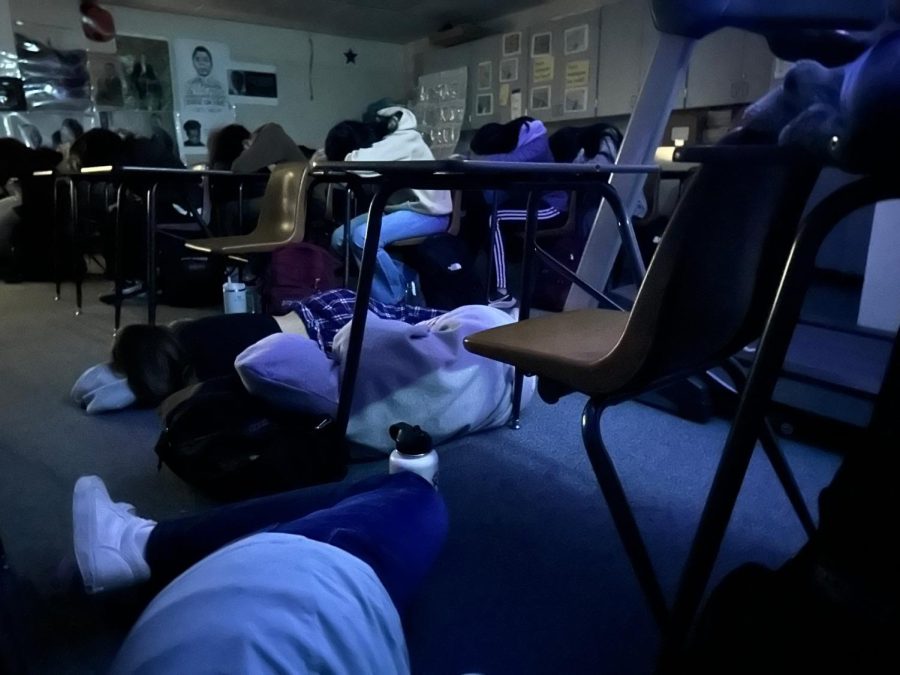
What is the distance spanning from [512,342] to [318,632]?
0.55 metres

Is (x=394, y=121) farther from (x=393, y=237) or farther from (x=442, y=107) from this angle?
(x=442, y=107)

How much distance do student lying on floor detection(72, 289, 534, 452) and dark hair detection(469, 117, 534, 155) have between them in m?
1.59

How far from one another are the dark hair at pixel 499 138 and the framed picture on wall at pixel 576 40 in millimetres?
2096

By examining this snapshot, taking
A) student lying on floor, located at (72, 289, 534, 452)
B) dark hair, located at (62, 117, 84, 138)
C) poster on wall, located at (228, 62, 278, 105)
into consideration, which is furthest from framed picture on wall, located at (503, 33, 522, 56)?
student lying on floor, located at (72, 289, 534, 452)

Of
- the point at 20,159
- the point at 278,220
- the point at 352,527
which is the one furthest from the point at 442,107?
the point at 352,527

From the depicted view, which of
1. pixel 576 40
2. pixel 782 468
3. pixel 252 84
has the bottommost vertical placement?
pixel 782 468

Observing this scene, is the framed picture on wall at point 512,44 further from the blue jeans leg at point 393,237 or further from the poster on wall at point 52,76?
the poster on wall at point 52,76

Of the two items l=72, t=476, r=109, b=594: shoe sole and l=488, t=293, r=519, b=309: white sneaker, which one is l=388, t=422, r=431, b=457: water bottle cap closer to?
l=72, t=476, r=109, b=594: shoe sole

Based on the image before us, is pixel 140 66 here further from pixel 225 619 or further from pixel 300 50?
pixel 225 619

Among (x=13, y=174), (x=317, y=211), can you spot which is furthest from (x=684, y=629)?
(x=13, y=174)

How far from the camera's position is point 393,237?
116 inches

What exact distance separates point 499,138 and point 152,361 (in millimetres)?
2140

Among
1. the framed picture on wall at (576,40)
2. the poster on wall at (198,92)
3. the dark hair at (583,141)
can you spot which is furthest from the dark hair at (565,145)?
the poster on wall at (198,92)

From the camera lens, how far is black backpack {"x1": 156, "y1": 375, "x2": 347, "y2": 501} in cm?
133
